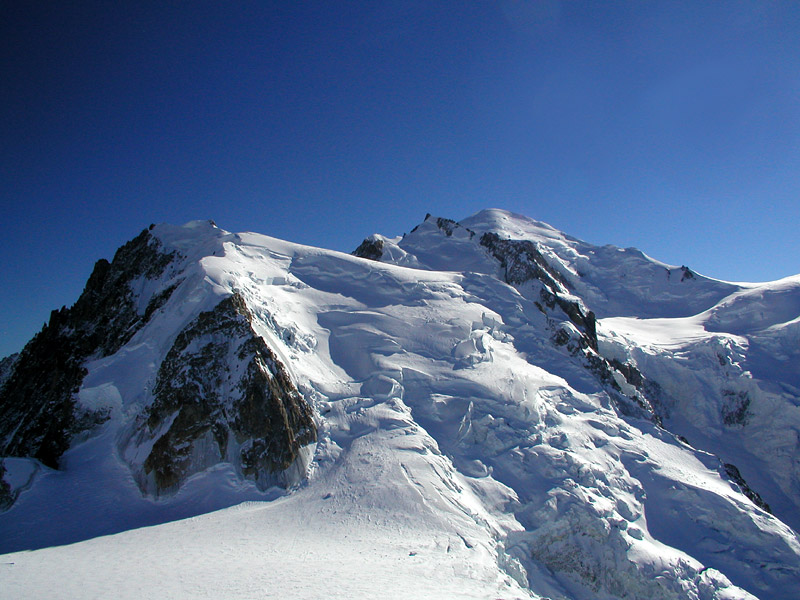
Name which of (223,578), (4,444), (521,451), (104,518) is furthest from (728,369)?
(4,444)

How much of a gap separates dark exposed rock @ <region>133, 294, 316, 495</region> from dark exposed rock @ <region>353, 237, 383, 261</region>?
948 inches

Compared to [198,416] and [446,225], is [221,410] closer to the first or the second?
[198,416]

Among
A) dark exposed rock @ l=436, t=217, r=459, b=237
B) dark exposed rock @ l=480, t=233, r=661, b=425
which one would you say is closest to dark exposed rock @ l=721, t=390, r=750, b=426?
dark exposed rock @ l=480, t=233, r=661, b=425

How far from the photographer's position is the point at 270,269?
32375 millimetres

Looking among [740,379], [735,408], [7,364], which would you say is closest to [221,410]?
[7,364]

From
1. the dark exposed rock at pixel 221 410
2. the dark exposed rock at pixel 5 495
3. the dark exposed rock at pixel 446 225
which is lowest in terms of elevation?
the dark exposed rock at pixel 5 495

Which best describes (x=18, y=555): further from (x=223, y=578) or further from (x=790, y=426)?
(x=790, y=426)

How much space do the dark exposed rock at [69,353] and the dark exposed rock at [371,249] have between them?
63.0 feet

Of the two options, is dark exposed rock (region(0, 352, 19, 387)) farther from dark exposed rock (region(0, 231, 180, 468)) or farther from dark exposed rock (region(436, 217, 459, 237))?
dark exposed rock (region(436, 217, 459, 237))

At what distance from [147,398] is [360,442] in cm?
1130

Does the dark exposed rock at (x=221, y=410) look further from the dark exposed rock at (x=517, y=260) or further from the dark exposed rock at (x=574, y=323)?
the dark exposed rock at (x=517, y=260)

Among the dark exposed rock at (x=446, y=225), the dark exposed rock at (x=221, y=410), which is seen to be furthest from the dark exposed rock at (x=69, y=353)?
the dark exposed rock at (x=446, y=225)

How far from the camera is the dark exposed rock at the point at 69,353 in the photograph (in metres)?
21.8

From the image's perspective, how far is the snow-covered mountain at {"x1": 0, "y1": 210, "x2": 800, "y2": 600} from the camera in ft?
49.7
